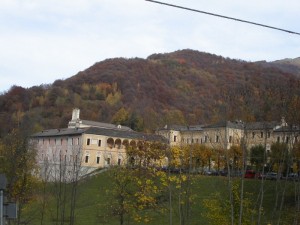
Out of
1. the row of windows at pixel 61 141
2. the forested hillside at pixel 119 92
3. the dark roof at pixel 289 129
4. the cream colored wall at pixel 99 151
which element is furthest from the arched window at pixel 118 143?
the dark roof at pixel 289 129

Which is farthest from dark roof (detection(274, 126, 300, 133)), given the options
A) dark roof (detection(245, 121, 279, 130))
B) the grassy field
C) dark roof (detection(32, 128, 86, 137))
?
dark roof (detection(32, 128, 86, 137))

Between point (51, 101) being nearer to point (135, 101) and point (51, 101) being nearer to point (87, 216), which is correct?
point (135, 101)

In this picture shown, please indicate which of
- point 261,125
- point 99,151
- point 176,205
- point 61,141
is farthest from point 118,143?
point 261,125

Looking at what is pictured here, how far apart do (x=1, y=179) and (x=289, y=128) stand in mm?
13191

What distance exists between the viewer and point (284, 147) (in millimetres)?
22000

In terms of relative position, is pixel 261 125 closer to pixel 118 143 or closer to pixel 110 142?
pixel 110 142

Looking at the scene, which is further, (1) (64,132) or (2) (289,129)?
(1) (64,132)

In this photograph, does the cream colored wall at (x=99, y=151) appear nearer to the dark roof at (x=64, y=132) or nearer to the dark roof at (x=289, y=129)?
the dark roof at (x=64, y=132)

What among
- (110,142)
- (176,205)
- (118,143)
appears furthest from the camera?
(118,143)

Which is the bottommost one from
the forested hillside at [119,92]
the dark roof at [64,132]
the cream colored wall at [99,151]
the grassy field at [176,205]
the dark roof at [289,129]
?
the grassy field at [176,205]

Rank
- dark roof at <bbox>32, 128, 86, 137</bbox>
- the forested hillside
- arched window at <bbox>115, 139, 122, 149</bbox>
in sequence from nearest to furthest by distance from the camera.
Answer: dark roof at <bbox>32, 128, 86, 137</bbox> → arched window at <bbox>115, 139, 122, 149</bbox> → the forested hillside

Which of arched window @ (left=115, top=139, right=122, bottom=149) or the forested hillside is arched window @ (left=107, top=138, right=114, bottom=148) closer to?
arched window @ (left=115, top=139, right=122, bottom=149)

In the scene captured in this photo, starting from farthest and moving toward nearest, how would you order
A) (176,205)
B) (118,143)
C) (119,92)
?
(119,92)
(118,143)
(176,205)

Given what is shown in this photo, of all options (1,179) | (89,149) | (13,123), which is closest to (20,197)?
(1,179)
